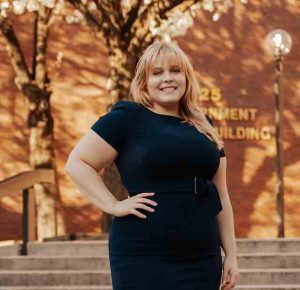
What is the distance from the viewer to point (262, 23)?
17.8 m

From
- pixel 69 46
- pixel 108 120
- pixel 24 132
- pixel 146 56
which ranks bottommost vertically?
pixel 108 120

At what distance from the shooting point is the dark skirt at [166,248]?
351 centimetres

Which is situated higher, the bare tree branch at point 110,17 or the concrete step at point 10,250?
the bare tree branch at point 110,17

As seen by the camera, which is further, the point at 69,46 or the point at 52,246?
the point at 69,46

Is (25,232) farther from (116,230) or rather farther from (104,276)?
(116,230)

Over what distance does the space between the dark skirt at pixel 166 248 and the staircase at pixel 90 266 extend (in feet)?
20.0

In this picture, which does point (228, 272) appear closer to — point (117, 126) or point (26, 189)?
point (117, 126)

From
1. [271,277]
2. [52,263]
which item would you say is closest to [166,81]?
[271,277]

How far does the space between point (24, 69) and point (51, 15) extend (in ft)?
6.05

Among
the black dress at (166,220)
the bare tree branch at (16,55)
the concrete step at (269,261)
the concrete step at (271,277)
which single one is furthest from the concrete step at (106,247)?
the black dress at (166,220)

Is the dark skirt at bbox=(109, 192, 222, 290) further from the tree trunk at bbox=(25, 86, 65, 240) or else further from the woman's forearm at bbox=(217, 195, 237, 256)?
the tree trunk at bbox=(25, 86, 65, 240)

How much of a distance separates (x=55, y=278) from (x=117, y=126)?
6.88 meters

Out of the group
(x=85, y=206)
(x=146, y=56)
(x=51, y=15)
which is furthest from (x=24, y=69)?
(x=146, y=56)

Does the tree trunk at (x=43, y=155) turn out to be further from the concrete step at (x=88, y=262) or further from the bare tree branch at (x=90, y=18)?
the concrete step at (x=88, y=262)
